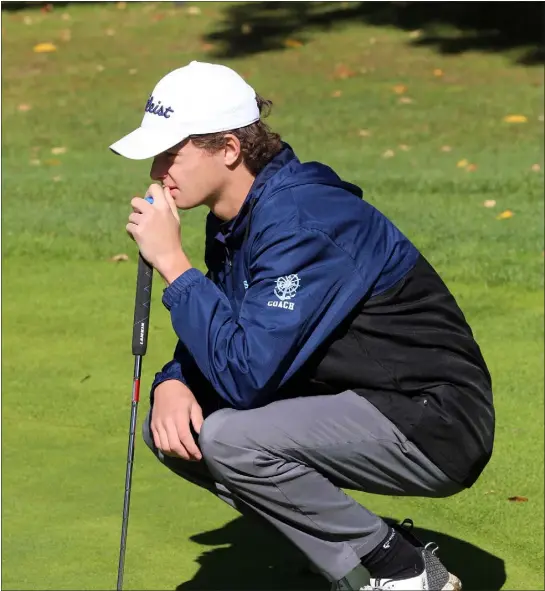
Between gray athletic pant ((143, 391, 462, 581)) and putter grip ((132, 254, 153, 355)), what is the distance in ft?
1.11

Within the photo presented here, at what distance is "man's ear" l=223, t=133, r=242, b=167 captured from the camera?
11.5 feet

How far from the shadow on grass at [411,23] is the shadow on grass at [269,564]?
1026cm

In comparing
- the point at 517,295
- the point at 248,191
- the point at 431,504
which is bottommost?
the point at 517,295

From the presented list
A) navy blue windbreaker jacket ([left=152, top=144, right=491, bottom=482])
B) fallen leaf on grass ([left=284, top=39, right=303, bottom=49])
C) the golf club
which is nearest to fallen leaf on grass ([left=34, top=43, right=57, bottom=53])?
fallen leaf on grass ([left=284, top=39, right=303, bottom=49])

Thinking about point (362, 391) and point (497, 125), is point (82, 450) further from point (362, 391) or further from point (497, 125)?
point (497, 125)

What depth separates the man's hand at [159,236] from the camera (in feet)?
11.3

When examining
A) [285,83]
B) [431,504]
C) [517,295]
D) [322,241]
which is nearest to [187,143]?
[322,241]

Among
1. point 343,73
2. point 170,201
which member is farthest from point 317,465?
point 343,73

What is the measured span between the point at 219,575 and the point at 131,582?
0.86 ft

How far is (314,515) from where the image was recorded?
3.42 meters

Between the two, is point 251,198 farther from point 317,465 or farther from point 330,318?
point 317,465

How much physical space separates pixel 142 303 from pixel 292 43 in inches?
467

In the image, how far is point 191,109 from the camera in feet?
11.4

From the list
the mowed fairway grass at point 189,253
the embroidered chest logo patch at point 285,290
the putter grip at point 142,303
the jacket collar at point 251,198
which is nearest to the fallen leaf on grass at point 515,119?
the mowed fairway grass at point 189,253
